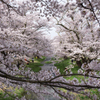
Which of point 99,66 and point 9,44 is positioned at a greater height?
point 9,44

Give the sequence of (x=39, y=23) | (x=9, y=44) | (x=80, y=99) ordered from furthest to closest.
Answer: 1. (x=39, y=23)
2. (x=80, y=99)
3. (x=9, y=44)

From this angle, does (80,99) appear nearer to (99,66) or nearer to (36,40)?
(99,66)

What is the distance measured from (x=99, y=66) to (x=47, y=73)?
138cm

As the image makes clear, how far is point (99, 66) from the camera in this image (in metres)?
2.57

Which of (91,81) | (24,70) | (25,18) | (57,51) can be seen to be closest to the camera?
(91,81)

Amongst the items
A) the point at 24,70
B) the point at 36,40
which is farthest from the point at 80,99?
the point at 36,40

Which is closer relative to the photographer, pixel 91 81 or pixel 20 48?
pixel 91 81

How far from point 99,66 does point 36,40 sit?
7.31 meters

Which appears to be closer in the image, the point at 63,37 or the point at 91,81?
the point at 91,81

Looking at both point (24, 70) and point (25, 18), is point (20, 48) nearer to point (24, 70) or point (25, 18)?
point (24, 70)

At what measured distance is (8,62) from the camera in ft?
11.3

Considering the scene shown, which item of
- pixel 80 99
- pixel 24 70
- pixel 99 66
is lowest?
pixel 80 99

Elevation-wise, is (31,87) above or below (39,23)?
below

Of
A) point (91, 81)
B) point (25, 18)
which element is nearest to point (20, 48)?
point (91, 81)
